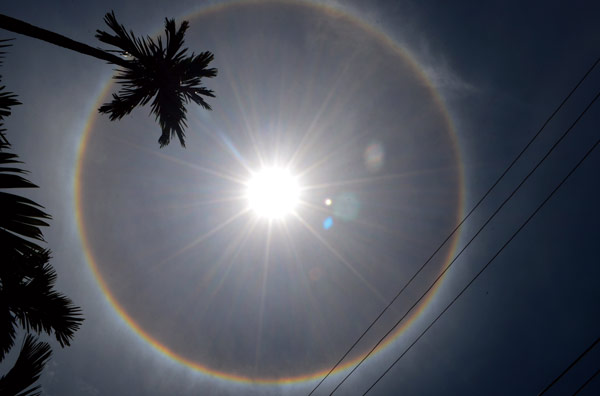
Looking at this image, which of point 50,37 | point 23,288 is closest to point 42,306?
point 23,288

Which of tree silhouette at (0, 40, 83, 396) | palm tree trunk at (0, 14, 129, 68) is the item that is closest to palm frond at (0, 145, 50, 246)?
tree silhouette at (0, 40, 83, 396)

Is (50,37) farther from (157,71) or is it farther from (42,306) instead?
(42,306)

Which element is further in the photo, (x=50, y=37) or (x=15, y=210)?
(x=50, y=37)

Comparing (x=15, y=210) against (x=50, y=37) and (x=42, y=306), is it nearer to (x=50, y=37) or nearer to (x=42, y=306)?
(x=42, y=306)

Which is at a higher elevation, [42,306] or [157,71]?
[157,71]

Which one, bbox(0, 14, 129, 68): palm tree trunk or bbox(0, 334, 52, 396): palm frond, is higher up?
bbox(0, 14, 129, 68): palm tree trunk

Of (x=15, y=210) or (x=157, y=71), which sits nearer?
(x=15, y=210)

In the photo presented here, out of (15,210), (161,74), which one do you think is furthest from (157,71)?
(15,210)

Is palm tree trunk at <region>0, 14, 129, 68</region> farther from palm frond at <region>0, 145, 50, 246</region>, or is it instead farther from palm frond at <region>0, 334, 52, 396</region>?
palm frond at <region>0, 334, 52, 396</region>

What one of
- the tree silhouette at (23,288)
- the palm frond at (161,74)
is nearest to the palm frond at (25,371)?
the tree silhouette at (23,288)

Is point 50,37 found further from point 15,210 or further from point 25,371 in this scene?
point 25,371

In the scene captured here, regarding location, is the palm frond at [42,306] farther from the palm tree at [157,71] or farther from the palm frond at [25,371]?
the palm tree at [157,71]
